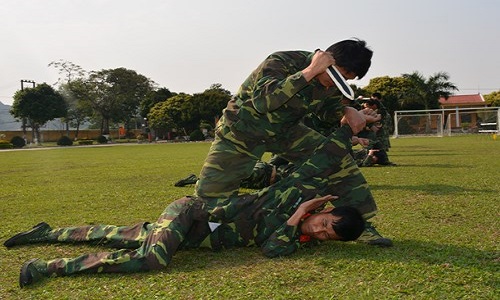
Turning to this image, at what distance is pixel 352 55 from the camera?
11.8ft

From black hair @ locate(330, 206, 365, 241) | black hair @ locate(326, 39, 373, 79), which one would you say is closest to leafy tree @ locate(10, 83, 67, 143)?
black hair @ locate(326, 39, 373, 79)

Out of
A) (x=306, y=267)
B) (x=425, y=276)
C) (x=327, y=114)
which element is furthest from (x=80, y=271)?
(x=327, y=114)

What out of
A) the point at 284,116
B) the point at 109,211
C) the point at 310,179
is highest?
the point at 284,116

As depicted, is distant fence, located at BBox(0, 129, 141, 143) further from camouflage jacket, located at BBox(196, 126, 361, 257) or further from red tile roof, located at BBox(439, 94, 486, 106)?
camouflage jacket, located at BBox(196, 126, 361, 257)

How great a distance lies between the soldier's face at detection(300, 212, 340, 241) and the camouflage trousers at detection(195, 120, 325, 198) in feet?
2.43

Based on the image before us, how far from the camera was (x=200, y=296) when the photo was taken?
2871mm

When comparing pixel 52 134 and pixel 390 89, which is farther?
pixel 52 134

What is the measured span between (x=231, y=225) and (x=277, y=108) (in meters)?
0.97

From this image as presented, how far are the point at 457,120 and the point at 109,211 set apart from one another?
Result: 39289 millimetres

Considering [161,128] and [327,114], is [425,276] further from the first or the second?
[161,128]

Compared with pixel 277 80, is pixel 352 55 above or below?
above

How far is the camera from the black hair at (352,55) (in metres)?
3.60

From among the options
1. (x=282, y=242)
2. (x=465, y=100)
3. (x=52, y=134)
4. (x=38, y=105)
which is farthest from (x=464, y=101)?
(x=282, y=242)

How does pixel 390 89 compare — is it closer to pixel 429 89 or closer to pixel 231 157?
pixel 429 89
